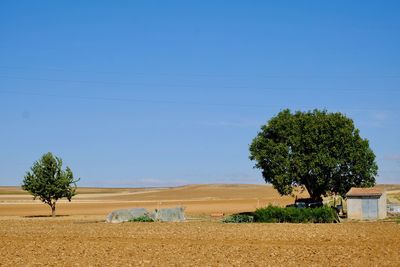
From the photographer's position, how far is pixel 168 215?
61.1m

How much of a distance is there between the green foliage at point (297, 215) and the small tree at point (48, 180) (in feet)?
101

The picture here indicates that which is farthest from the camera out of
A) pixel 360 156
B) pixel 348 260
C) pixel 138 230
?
pixel 360 156

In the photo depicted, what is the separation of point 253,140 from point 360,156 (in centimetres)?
1199

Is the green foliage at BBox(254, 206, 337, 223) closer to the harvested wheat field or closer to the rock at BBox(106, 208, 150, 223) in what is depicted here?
the harvested wheat field

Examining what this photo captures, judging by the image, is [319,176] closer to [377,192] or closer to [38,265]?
[377,192]

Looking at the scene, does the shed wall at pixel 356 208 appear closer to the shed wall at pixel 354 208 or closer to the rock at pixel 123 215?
the shed wall at pixel 354 208

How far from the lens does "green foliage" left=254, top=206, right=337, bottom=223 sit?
55875 millimetres

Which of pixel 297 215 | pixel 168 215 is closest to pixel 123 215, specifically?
pixel 168 215

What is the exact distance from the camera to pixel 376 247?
108ft

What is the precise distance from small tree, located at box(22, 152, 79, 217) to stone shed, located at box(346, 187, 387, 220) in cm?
3458

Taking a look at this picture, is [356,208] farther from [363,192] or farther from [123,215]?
[123,215]

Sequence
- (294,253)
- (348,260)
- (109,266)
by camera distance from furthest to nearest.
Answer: (294,253) < (348,260) < (109,266)

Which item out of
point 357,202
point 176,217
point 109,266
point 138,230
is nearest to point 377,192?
point 357,202

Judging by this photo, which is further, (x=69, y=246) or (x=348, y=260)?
(x=69, y=246)
